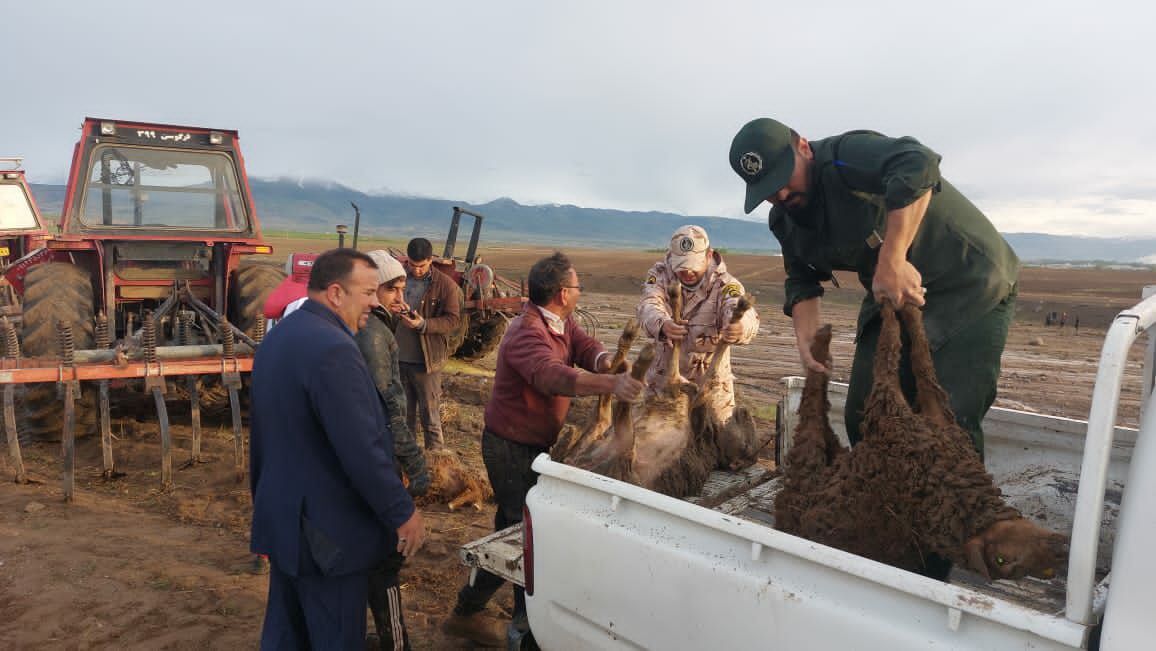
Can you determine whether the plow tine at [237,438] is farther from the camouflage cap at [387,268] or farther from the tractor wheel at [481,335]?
the tractor wheel at [481,335]

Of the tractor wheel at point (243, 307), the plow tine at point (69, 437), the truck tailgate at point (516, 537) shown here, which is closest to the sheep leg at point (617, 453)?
the truck tailgate at point (516, 537)

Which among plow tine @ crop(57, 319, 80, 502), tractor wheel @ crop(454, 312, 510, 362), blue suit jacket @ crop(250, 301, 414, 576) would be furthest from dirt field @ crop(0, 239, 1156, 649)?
blue suit jacket @ crop(250, 301, 414, 576)

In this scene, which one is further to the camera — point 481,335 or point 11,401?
point 481,335

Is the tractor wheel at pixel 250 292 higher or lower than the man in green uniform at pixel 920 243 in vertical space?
lower

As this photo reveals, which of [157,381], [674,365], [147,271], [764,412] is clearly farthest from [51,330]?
[764,412]

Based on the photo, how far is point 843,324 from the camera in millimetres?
15844

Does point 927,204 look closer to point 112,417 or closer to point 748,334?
point 748,334

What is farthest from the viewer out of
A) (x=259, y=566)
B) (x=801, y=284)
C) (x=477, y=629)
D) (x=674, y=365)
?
(x=259, y=566)

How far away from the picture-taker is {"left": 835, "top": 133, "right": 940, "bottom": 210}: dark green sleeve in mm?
2385

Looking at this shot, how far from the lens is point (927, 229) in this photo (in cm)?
266

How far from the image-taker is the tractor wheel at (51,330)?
579 cm

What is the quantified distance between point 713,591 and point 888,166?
5.05ft

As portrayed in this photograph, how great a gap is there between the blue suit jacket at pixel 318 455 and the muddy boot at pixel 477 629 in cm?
123

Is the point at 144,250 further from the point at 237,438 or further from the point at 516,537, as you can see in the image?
the point at 516,537
